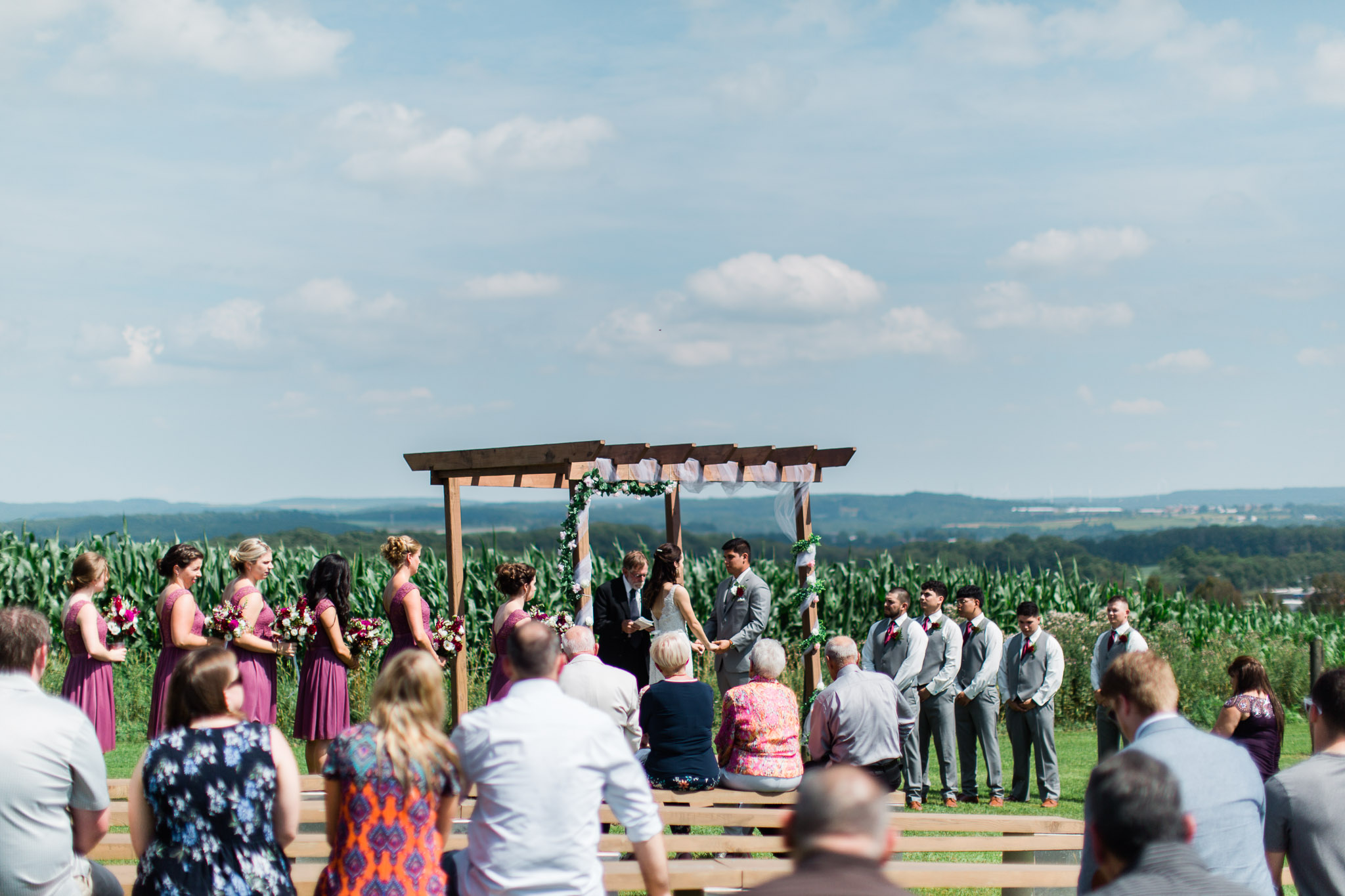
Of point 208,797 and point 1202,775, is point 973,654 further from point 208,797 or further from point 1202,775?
point 208,797

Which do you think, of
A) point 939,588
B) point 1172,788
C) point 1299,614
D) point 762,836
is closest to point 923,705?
point 939,588

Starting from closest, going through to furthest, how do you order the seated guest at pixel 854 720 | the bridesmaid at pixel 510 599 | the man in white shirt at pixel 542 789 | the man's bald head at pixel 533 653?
the man in white shirt at pixel 542 789 → the man's bald head at pixel 533 653 → the seated guest at pixel 854 720 → the bridesmaid at pixel 510 599

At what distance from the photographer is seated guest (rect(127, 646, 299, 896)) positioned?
3.67 meters

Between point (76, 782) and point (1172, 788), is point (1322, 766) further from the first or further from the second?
point (76, 782)

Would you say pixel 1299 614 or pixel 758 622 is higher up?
pixel 758 622

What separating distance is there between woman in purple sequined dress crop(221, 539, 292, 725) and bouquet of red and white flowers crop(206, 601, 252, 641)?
2 centimetres

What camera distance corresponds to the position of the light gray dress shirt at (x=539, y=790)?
3803 millimetres

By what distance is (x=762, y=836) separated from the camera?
588 centimetres

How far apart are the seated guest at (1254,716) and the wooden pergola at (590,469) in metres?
4.70

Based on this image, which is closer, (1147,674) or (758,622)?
(1147,674)

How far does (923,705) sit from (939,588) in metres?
0.99

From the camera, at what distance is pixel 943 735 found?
10.0 metres

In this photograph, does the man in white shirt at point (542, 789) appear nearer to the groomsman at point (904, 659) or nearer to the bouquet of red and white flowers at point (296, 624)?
the bouquet of red and white flowers at point (296, 624)

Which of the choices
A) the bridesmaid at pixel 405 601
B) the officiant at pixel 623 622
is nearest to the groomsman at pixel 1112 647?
the officiant at pixel 623 622
